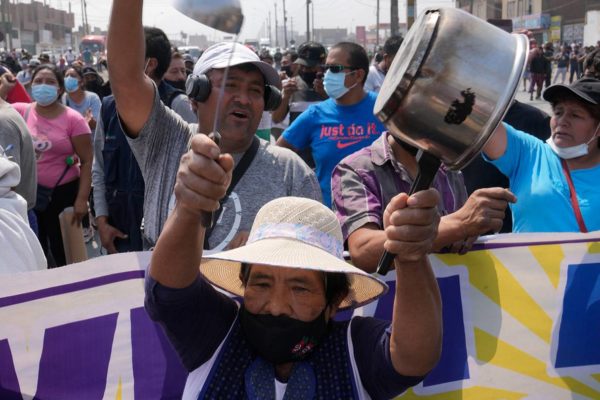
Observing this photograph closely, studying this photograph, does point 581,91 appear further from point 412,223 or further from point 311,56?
point 311,56

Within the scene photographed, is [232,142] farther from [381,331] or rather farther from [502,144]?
[502,144]

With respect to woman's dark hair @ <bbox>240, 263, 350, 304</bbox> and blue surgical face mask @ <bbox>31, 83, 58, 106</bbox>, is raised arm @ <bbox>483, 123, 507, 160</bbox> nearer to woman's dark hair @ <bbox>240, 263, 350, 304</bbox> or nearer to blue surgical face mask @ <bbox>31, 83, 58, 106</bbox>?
woman's dark hair @ <bbox>240, 263, 350, 304</bbox>

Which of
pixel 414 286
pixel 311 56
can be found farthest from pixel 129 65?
pixel 311 56

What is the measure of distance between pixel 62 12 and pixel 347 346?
120 metres

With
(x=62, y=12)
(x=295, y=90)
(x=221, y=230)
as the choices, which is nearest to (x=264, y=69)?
(x=221, y=230)

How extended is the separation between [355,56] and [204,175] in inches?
155

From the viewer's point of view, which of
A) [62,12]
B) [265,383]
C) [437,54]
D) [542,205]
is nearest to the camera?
[437,54]

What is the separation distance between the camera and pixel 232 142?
2.64m

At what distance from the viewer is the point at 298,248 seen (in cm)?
202

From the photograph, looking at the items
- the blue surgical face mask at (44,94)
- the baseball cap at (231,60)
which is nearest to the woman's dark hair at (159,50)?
the blue surgical face mask at (44,94)

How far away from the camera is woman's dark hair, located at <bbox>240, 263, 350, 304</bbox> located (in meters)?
2.15

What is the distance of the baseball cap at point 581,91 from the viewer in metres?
3.36

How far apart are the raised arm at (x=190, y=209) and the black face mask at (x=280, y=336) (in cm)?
24

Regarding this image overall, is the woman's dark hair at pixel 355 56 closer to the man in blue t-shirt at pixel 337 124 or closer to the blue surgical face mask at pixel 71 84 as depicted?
the man in blue t-shirt at pixel 337 124
